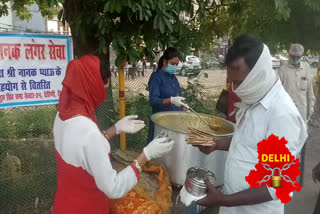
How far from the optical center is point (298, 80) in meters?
4.35

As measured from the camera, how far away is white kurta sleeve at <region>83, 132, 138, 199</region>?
1497mm

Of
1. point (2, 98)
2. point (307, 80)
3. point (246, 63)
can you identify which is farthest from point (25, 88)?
point (307, 80)

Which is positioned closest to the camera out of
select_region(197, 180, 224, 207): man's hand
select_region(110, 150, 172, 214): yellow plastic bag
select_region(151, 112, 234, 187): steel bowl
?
select_region(197, 180, 224, 207): man's hand

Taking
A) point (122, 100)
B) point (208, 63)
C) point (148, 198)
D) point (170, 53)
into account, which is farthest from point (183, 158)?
point (208, 63)

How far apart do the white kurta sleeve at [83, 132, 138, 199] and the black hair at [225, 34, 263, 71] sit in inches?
30.3

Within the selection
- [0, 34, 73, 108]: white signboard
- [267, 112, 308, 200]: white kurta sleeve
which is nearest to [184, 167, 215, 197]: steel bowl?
[267, 112, 308, 200]: white kurta sleeve

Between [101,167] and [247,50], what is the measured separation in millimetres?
921

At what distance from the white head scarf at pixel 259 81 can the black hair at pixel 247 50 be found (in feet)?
0.09

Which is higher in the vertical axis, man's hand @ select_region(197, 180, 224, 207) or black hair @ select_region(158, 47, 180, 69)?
black hair @ select_region(158, 47, 180, 69)

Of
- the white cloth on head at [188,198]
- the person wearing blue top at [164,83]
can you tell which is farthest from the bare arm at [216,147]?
the person wearing blue top at [164,83]

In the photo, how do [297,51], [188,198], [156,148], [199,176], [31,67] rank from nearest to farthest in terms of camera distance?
[188,198] < [199,176] < [156,148] < [31,67] < [297,51]

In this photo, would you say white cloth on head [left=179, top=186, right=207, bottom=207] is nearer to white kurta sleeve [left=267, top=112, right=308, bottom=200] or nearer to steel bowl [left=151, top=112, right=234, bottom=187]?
white kurta sleeve [left=267, top=112, right=308, bottom=200]

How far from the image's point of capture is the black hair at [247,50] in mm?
1384

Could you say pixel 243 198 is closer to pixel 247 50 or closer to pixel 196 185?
pixel 196 185
